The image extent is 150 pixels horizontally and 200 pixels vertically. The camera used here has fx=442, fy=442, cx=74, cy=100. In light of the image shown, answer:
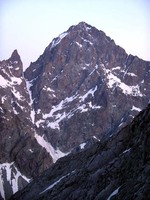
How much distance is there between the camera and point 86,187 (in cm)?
6994

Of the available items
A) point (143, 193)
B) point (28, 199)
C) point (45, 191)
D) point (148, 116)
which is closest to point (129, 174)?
point (143, 193)

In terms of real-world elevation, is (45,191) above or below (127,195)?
above

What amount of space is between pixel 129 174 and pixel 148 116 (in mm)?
18404

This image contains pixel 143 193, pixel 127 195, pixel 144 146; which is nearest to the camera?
pixel 143 193

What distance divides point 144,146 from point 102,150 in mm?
18138

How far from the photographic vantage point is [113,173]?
218 feet

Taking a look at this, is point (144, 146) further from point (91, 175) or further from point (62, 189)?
point (62, 189)

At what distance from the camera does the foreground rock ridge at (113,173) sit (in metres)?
55.4

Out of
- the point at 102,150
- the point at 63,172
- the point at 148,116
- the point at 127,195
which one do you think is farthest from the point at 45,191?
the point at 127,195

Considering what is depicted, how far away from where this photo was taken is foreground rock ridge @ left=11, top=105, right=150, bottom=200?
55369 mm

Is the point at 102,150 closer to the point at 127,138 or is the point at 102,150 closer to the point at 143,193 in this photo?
the point at 127,138

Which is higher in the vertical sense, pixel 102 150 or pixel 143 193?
pixel 102 150

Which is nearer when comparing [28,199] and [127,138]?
[127,138]

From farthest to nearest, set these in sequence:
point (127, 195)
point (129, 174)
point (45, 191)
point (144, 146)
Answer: point (45, 191), point (144, 146), point (129, 174), point (127, 195)
